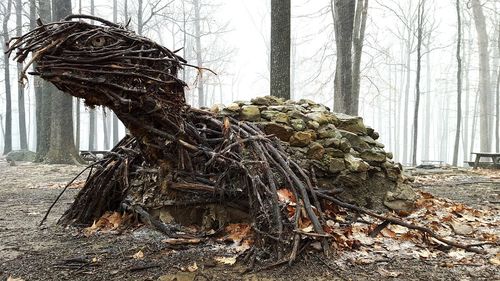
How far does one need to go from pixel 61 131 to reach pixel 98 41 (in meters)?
8.97

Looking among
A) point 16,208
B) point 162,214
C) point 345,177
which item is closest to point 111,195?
point 162,214

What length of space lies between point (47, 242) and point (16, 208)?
2062 millimetres

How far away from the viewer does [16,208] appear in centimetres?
473

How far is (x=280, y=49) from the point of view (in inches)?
258

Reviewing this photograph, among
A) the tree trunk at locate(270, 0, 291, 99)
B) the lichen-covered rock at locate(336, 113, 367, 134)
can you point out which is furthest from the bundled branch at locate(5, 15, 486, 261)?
the tree trunk at locate(270, 0, 291, 99)

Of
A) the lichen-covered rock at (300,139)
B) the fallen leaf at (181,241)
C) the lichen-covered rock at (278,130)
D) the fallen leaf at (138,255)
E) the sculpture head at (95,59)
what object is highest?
the sculpture head at (95,59)

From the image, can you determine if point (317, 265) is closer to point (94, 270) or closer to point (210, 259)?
point (210, 259)

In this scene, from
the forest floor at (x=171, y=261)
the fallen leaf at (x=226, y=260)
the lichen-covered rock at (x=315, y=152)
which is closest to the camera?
the forest floor at (x=171, y=261)

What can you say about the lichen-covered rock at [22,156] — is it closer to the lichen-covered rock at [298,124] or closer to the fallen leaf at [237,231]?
the lichen-covered rock at [298,124]

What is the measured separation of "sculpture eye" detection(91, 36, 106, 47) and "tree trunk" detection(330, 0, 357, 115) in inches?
308

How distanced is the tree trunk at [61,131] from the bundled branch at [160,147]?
7544mm

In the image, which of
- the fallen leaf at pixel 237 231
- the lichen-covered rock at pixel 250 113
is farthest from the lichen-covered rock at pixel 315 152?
the fallen leaf at pixel 237 231

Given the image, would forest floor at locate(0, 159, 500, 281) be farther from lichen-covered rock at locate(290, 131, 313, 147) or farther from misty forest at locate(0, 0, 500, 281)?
lichen-covered rock at locate(290, 131, 313, 147)

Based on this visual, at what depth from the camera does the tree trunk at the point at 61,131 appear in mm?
10383
